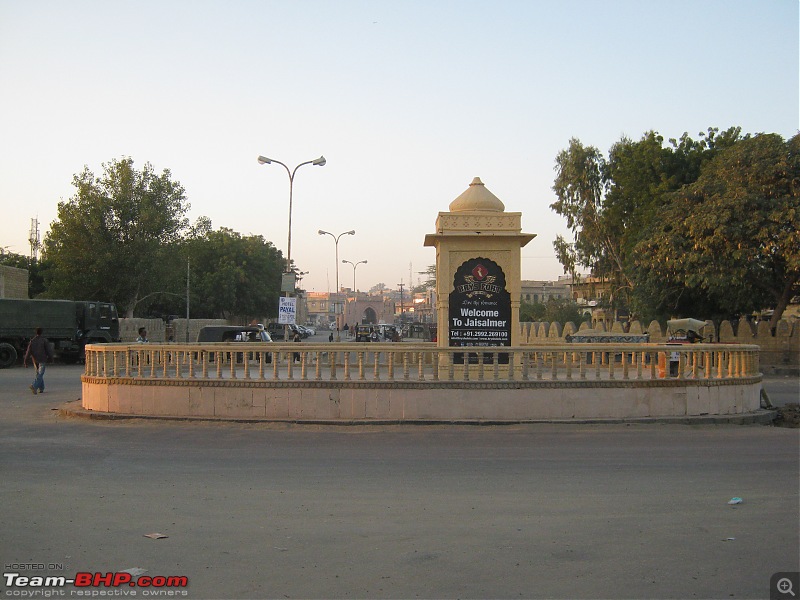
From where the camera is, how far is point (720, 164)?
A: 33.5 meters

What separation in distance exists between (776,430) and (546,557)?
951cm

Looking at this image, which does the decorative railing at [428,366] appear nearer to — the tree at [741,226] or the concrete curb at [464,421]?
the concrete curb at [464,421]

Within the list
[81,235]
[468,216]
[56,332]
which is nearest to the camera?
[468,216]

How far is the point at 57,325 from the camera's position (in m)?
34.1

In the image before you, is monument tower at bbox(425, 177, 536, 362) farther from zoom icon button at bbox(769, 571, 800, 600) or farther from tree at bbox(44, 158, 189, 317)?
tree at bbox(44, 158, 189, 317)

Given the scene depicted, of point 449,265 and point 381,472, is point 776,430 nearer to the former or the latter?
point 449,265

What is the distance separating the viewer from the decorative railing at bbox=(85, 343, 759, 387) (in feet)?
45.9

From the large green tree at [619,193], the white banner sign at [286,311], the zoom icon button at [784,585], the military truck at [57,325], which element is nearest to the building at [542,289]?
the large green tree at [619,193]

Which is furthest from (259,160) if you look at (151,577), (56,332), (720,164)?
(151,577)

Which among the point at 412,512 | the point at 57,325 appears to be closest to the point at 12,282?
the point at 57,325

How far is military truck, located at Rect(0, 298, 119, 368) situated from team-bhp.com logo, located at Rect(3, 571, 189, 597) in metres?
30.8

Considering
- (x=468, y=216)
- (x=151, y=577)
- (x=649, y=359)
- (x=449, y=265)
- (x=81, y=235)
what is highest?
(x=81, y=235)

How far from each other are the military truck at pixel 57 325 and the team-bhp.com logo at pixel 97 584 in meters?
30.8

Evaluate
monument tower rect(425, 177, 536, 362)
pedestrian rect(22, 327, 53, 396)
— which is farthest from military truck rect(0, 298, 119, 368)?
monument tower rect(425, 177, 536, 362)
